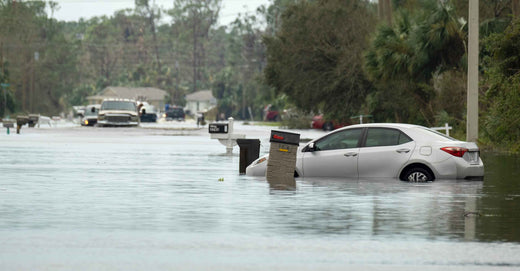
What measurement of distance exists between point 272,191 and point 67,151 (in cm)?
1931

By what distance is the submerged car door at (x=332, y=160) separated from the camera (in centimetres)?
2348

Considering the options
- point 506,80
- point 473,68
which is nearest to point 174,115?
point 506,80

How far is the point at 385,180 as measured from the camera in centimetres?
2339

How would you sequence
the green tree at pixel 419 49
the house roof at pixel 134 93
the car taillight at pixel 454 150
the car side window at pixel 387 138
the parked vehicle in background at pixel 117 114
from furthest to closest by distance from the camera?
1. the house roof at pixel 134 93
2. the parked vehicle in background at pixel 117 114
3. the green tree at pixel 419 49
4. the car side window at pixel 387 138
5. the car taillight at pixel 454 150

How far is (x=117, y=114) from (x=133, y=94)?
387ft

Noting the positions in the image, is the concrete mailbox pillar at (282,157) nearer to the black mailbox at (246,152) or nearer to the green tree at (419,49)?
the black mailbox at (246,152)

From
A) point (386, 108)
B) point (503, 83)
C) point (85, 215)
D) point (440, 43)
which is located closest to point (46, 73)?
point (386, 108)

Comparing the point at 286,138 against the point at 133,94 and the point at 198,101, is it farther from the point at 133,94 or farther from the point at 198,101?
the point at 198,101

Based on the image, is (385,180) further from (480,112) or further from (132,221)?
(480,112)

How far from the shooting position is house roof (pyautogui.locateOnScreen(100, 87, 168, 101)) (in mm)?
186875

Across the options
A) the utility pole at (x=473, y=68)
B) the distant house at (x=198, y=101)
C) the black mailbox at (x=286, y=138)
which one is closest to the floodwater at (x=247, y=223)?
the black mailbox at (x=286, y=138)

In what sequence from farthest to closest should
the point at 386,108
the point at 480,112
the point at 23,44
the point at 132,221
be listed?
1. the point at 23,44
2. the point at 386,108
3. the point at 480,112
4. the point at 132,221

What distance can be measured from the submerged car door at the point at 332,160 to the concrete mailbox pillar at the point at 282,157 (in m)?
0.38

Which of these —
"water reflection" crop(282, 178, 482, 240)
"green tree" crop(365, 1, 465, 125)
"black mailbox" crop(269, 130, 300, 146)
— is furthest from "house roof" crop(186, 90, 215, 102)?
"water reflection" crop(282, 178, 482, 240)
